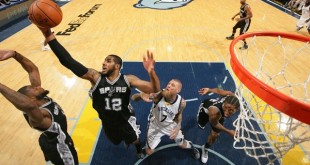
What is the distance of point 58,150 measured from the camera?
2865mm

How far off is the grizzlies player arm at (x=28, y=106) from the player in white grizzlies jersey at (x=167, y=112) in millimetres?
1392

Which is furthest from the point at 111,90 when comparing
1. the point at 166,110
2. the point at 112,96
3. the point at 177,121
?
Result: the point at 177,121

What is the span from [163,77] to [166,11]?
649 centimetres

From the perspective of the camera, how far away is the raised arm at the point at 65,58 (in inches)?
102

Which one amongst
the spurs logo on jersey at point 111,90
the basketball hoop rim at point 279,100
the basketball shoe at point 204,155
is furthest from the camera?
the basketball shoe at point 204,155

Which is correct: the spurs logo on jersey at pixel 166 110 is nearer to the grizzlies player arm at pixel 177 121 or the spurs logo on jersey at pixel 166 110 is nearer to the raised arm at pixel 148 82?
the grizzlies player arm at pixel 177 121

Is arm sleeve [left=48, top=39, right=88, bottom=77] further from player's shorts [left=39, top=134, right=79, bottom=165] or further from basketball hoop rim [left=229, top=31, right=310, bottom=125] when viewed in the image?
basketball hoop rim [left=229, top=31, right=310, bottom=125]

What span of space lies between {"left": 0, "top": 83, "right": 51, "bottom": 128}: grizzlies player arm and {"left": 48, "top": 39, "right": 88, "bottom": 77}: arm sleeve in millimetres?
624

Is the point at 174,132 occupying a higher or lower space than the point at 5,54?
lower

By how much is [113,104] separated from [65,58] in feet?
2.80

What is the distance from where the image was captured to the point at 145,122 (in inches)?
179

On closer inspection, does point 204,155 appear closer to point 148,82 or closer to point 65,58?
point 148,82

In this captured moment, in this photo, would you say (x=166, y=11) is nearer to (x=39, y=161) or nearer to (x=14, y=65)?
(x=14, y=65)

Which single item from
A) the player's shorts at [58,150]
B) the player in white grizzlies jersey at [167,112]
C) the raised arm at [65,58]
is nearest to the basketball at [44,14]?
the raised arm at [65,58]
